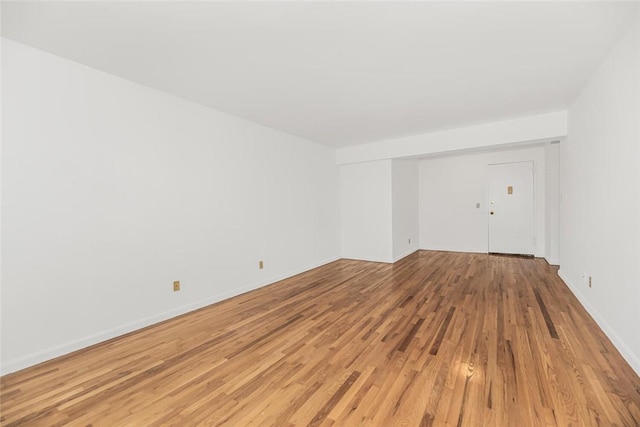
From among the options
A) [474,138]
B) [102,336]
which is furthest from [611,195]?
[102,336]

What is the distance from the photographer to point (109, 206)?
2588 millimetres

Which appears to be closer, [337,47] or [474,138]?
[337,47]

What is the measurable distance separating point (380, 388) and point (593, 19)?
2.79m

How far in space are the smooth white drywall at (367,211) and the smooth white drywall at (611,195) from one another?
2810mm

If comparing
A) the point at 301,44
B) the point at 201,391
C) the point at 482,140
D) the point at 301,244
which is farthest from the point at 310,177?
the point at 201,391

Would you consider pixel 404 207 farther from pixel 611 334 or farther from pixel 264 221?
pixel 611 334

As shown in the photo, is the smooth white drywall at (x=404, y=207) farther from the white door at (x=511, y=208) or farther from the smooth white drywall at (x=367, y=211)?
the white door at (x=511, y=208)

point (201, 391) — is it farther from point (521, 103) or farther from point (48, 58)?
point (521, 103)

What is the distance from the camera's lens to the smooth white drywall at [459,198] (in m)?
6.02

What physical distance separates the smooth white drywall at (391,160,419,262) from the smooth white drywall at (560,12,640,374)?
2758 mm

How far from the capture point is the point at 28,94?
2.15 meters

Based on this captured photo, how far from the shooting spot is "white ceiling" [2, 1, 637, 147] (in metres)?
1.78

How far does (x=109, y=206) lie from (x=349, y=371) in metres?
2.49

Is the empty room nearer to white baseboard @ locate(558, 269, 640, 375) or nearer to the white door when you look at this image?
white baseboard @ locate(558, 269, 640, 375)
